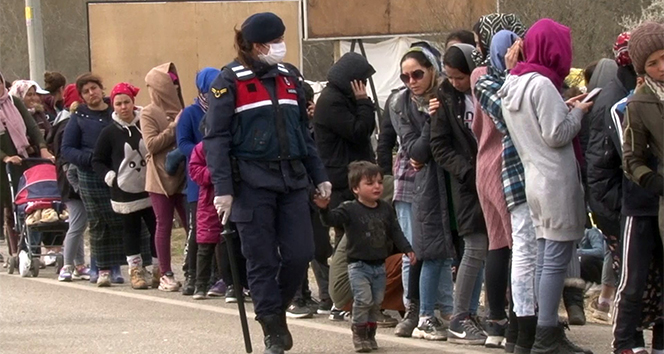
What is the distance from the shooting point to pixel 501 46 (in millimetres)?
8352

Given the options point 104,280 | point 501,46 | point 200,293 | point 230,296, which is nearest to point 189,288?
point 200,293

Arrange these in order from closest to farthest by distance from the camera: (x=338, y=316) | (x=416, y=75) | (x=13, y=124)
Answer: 1. (x=416, y=75)
2. (x=338, y=316)
3. (x=13, y=124)

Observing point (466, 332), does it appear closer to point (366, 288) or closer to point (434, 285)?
point (434, 285)

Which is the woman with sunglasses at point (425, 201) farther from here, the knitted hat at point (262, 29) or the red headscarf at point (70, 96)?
the red headscarf at point (70, 96)

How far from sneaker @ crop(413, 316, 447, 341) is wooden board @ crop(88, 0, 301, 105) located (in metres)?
14.5

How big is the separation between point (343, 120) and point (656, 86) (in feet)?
10.2

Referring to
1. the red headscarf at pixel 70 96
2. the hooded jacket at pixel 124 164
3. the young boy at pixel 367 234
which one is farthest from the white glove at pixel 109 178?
the young boy at pixel 367 234

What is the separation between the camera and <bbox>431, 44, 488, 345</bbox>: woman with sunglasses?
9.04 m

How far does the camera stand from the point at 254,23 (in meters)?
8.56

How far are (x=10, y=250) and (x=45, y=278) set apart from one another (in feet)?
3.85

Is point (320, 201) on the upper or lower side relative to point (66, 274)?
upper

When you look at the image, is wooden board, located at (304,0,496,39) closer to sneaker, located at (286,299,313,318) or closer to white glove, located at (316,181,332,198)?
sneaker, located at (286,299,313,318)

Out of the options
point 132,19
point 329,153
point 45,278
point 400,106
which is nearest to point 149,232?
point 45,278

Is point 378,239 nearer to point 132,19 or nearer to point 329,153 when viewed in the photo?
point 329,153
